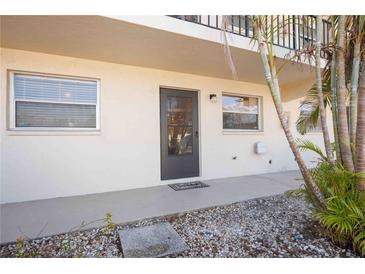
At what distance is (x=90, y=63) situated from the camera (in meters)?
3.71

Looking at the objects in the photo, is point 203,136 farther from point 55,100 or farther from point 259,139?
point 55,100

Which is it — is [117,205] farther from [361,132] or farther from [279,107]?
[361,132]

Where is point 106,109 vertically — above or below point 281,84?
below

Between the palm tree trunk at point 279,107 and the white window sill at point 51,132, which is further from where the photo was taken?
the white window sill at point 51,132

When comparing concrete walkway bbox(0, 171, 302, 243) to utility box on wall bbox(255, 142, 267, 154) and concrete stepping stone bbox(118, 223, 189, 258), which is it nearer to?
concrete stepping stone bbox(118, 223, 189, 258)

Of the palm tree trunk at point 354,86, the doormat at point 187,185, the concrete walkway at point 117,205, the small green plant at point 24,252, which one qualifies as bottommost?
the small green plant at point 24,252

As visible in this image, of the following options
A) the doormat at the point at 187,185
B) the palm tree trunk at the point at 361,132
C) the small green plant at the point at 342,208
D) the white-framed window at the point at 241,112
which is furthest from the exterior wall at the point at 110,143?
the palm tree trunk at the point at 361,132

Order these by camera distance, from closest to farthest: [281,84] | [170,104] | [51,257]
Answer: [51,257], [170,104], [281,84]

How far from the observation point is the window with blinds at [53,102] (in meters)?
3.36

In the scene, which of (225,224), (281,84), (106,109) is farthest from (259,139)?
(106,109)

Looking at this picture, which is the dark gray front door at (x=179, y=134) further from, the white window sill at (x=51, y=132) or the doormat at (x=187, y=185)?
the white window sill at (x=51, y=132)

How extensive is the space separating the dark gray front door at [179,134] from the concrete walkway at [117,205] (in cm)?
56
